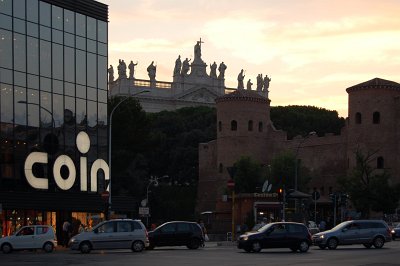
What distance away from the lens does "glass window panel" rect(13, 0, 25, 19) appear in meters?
54.2

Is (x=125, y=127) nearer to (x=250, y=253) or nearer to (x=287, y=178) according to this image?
(x=287, y=178)

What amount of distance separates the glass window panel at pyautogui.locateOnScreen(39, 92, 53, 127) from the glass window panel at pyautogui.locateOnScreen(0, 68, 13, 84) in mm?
2773

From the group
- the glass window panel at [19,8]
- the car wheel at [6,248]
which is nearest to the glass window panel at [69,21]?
the glass window panel at [19,8]

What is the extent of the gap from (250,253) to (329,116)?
110 metres

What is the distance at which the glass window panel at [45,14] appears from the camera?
2213 inches

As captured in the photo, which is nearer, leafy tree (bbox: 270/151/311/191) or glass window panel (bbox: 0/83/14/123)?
glass window panel (bbox: 0/83/14/123)

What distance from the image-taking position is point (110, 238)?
41.6 m

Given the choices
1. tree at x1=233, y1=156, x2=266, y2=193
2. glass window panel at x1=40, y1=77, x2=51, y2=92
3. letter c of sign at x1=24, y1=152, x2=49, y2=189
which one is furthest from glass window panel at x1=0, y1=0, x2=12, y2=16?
tree at x1=233, y1=156, x2=266, y2=193

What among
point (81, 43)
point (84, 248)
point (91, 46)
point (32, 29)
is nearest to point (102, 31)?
point (91, 46)

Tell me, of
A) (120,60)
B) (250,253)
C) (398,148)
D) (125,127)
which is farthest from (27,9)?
(120,60)

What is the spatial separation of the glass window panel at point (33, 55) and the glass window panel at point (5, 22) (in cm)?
166

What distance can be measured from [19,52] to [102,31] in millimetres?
8335

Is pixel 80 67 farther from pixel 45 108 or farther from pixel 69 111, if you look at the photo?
pixel 45 108

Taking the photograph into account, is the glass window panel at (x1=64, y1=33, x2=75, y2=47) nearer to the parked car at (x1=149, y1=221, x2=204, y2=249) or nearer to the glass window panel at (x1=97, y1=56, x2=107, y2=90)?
the glass window panel at (x1=97, y1=56, x2=107, y2=90)
